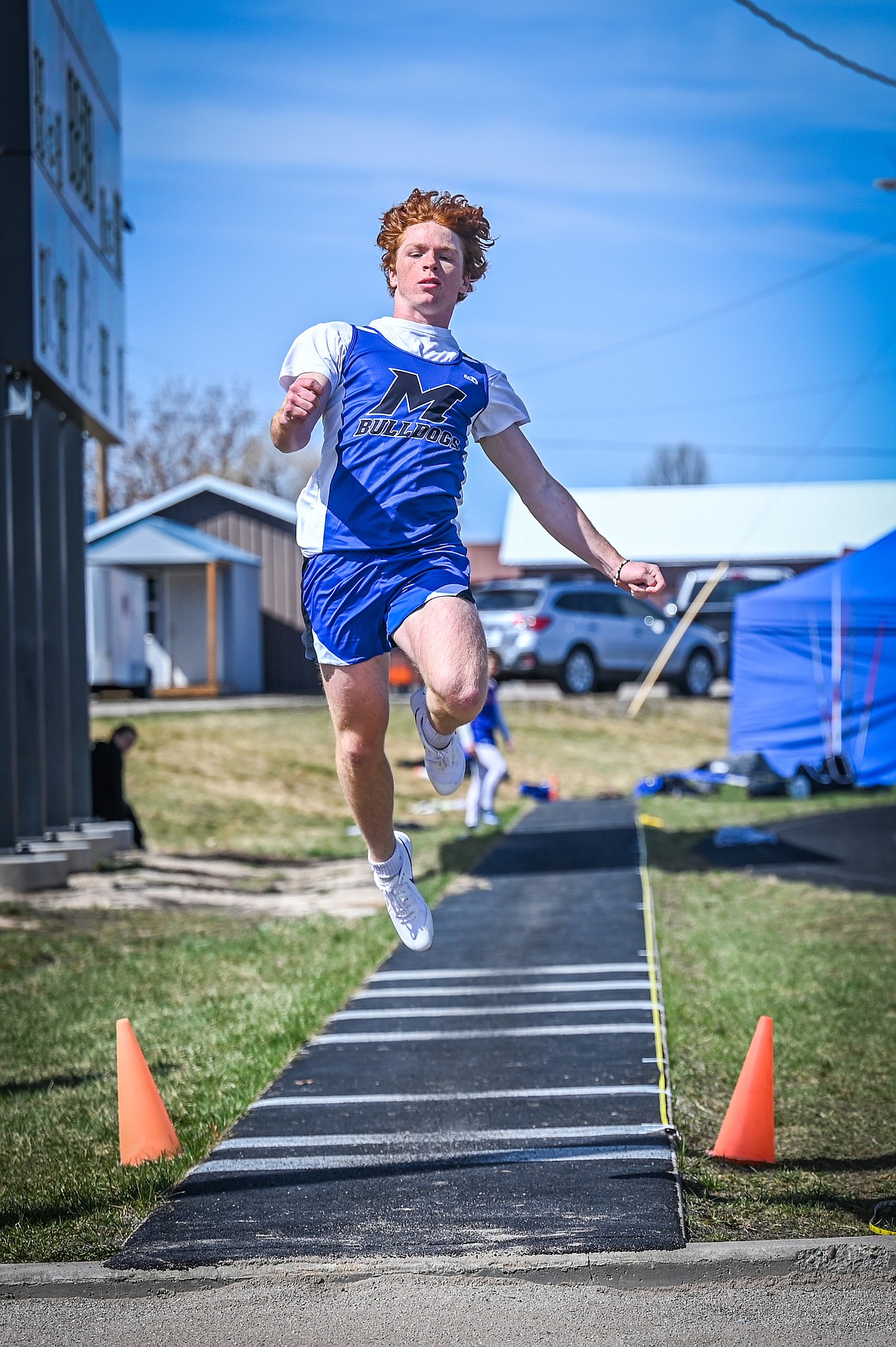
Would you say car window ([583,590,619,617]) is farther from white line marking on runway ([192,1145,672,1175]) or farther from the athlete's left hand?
the athlete's left hand

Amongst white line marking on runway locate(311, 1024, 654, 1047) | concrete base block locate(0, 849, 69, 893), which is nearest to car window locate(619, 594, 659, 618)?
concrete base block locate(0, 849, 69, 893)

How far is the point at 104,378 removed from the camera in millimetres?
14070

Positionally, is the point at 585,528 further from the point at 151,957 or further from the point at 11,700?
the point at 11,700

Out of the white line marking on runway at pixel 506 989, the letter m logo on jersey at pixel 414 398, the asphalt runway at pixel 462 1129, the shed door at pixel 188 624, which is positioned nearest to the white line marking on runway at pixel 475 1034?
the asphalt runway at pixel 462 1129

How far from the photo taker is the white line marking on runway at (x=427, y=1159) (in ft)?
14.3

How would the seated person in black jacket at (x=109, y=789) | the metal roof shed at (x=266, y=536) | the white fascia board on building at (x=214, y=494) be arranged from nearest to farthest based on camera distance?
the seated person in black jacket at (x=109, y=789) < the metal roof shed at (x=266, y=536) < the white fascia board on building at (x=214, y=494)

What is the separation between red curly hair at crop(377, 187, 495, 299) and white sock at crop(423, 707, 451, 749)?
1.29m

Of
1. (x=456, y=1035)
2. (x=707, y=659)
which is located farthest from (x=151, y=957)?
(x=707, y=659)

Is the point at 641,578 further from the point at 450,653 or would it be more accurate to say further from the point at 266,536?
the point at 266,536

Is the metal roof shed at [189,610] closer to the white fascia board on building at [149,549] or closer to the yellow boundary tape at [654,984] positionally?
the white fascia board on building at [149,549]

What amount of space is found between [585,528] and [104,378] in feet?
35.7

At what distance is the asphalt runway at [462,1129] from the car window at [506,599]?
1498cm

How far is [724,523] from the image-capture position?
4297cm

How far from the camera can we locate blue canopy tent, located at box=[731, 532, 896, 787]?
666 inches
